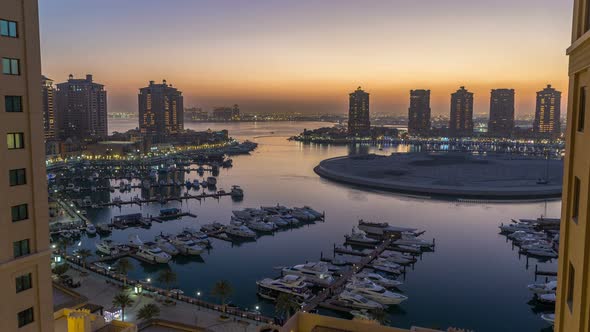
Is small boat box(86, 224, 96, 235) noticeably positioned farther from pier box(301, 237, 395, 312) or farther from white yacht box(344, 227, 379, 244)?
pier box(301, 237, 395, 312)

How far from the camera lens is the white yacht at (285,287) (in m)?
20.9

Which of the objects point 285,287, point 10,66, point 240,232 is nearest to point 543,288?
point 285,287

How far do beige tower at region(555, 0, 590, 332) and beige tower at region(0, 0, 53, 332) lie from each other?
18.7ft

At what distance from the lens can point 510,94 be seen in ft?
536

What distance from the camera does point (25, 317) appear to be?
5883mm

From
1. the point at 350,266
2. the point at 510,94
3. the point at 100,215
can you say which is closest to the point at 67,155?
the point at 100,215

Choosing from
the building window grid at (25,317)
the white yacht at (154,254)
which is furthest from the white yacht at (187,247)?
the building window grid at (25,317)

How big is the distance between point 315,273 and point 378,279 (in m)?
2.96

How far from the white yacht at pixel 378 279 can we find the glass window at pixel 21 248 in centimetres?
1763

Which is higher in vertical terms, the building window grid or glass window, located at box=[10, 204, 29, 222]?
glass window, located at box=[10, 204, 29, 222]

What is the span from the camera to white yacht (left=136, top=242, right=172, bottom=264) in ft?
85.4

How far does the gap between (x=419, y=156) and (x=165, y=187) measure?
42.1m

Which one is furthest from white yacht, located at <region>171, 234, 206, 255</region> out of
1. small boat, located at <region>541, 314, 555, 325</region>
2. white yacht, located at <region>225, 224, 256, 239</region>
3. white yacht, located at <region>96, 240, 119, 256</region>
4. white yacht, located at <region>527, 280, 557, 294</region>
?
small boat, located at <region>541, 314, 555, 325</region>

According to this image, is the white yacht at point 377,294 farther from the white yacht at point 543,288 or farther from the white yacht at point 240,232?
the white yacht at point 240,232
